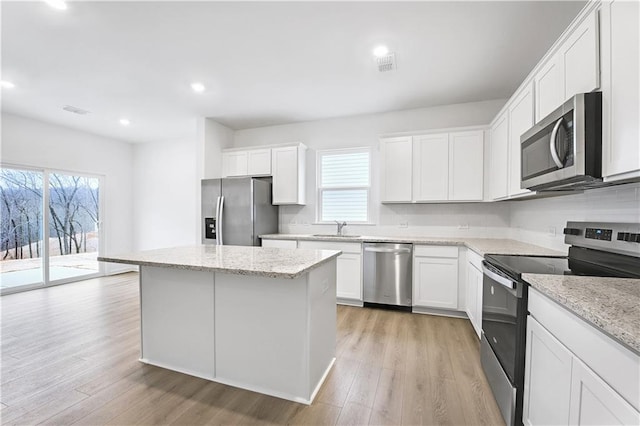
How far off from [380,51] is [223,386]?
122 inches

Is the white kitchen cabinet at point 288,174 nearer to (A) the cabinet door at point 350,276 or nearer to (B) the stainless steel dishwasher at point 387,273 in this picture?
(A) the cabinet door at point 350,276

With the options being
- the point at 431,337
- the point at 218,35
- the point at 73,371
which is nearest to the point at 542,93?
the point at 431,337

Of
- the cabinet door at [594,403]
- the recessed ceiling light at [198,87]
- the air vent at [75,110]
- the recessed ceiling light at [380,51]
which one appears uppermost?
the recessed ceiling light at [380,51]

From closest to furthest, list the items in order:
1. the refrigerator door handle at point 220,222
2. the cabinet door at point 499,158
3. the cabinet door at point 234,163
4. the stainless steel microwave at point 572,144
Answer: the stainless steel microwave at point 572,144 < the cabinet door at point 499,158 < the refrigerator door handle at point 220,222 < the cabinet door at point 234,163

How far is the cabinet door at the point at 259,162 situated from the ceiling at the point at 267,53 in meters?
0.64

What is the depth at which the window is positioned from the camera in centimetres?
427

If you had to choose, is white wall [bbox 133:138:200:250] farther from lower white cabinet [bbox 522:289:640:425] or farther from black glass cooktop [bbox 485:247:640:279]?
lower white cabinet [bbox 522:289:640:425]

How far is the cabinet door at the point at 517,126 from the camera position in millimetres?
2285

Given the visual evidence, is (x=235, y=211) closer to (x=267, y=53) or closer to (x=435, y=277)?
(x=267, y=53)

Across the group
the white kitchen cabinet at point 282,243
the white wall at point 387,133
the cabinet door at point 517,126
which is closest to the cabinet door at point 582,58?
the cabinet door at point 517,126

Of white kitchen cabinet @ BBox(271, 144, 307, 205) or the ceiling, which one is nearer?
the ceiling

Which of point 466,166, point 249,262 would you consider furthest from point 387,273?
point 249,262

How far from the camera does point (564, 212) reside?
238 centimetres

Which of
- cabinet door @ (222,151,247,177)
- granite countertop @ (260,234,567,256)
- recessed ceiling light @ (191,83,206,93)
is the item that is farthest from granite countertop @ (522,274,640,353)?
cabinet door @ (222,151,247,177)
